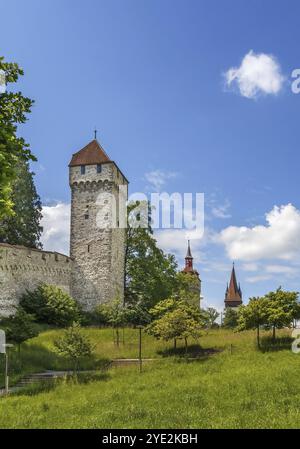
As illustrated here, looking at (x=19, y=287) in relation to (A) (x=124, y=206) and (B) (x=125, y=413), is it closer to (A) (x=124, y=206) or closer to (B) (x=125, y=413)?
(A) (x=124, y=206)

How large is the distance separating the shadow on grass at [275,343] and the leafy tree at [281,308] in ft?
1.74

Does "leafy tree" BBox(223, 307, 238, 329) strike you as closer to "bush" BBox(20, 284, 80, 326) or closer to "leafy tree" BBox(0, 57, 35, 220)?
"bush" BBox(20, 284, 80, 326)

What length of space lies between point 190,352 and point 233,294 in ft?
248

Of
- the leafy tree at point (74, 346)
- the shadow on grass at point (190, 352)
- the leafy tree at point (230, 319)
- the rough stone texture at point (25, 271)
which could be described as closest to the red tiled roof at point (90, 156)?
the rough stone texture at point (25, 271)

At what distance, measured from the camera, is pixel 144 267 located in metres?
50.2

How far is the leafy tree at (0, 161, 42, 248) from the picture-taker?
4787 cm

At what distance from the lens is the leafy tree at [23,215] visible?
47.9 meters

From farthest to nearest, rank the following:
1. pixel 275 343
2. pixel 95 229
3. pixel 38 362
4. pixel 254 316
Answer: pixel 95 229, pixel 254 316, pixel 275 343, pixel 38 362

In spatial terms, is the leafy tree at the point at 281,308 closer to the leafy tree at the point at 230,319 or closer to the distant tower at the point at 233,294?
the leafy tree at the point at 230,319

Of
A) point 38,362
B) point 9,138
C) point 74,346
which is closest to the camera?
point 9,138

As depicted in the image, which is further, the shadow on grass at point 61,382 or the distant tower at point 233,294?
the distant tower at point 233,294

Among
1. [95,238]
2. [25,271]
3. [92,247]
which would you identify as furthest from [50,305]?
[95,238]

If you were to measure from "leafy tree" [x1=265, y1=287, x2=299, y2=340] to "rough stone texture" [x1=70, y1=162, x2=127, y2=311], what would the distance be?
701 inches

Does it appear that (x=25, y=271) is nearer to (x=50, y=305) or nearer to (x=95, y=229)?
(x=50, y=305)
